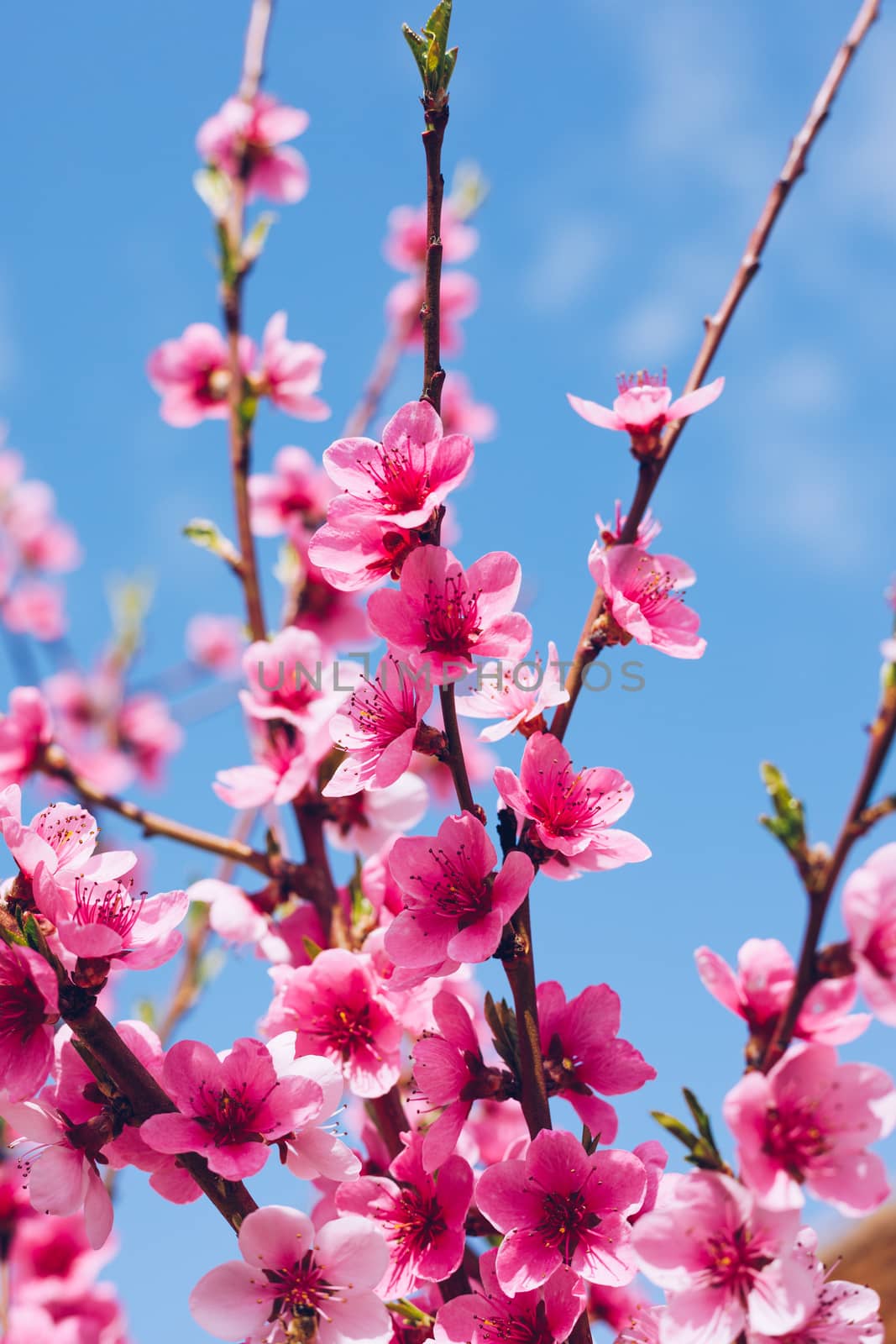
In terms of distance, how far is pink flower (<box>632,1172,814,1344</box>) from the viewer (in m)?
1.05

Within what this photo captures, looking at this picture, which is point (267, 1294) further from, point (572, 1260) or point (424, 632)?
point (424, 632)

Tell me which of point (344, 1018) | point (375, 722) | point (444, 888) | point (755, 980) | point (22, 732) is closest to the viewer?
point (755, 980)

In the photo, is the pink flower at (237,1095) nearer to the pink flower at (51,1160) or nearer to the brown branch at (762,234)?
the pink flower at (51,1160)

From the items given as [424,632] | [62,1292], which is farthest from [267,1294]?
[62,1292]

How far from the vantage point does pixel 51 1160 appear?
1.30 meters

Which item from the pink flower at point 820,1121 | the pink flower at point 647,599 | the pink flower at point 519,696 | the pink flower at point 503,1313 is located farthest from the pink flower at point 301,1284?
the pink flower at point 647,599

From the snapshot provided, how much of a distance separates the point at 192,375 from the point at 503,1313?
2.30 m

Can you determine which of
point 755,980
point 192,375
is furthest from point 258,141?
point 755,980

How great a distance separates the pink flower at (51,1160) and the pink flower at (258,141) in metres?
2.43

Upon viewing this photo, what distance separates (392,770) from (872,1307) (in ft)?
2.69

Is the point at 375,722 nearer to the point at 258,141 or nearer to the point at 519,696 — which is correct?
the point at 519,696

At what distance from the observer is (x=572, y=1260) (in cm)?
125

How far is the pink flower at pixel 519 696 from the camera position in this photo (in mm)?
1322

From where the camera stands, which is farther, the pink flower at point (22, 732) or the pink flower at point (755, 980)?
the pink flower at point (22, 732)
